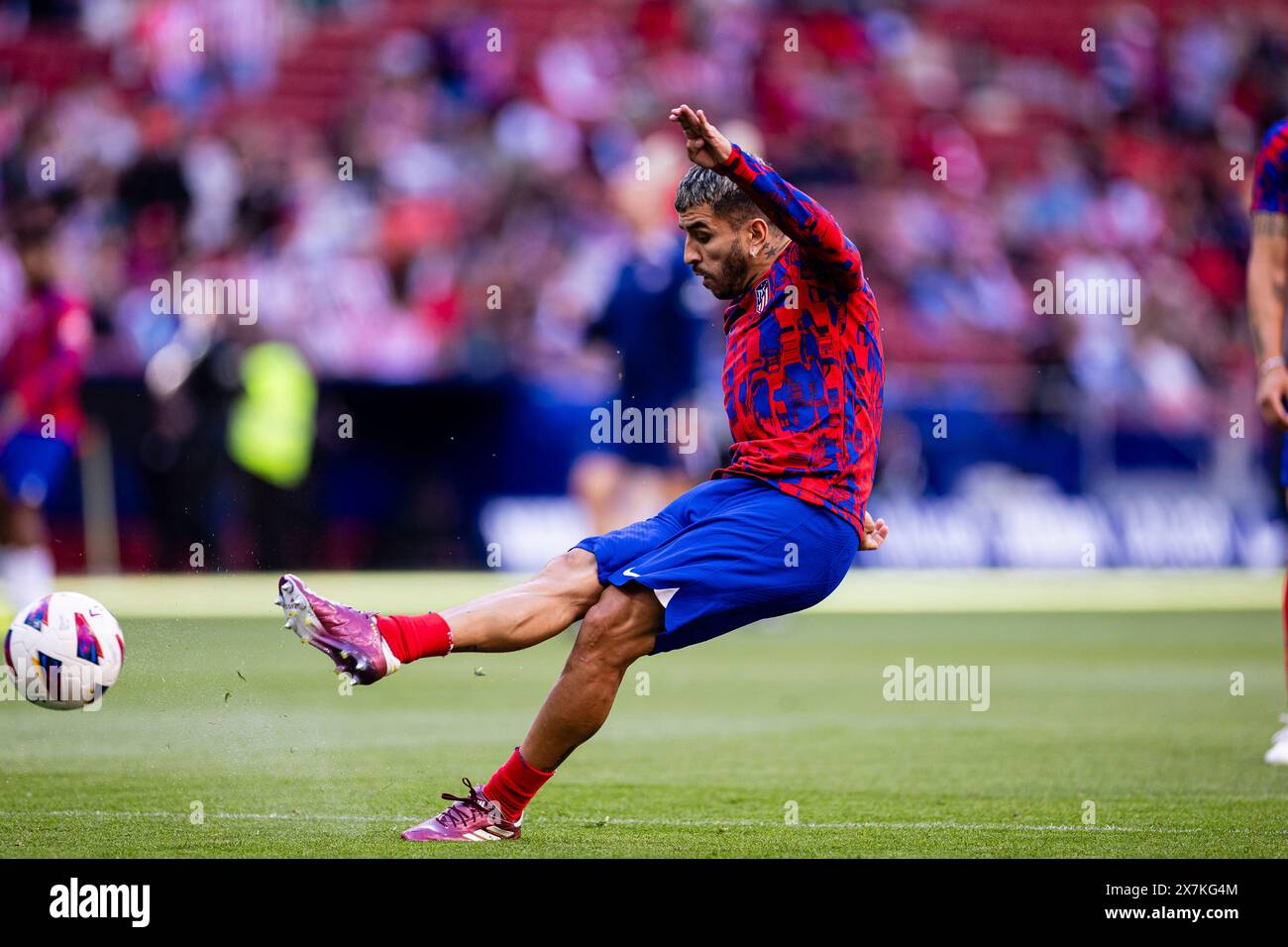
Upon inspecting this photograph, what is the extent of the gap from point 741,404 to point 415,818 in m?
1.64

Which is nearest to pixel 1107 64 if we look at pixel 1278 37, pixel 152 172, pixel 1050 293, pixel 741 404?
pixel 1278 37

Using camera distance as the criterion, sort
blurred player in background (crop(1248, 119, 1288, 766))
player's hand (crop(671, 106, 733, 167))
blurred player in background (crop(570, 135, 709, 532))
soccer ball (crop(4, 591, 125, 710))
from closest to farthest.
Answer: player's hand (crop(671, 106, 733, 167))
soccer ball (crop(4, 591, 125, 710))
blurred player in background (crop(1248, 119, 1288, 766))
blurred player in background (crop(570, 135, 709, 532))

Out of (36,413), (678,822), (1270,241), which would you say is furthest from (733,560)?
(36,413)

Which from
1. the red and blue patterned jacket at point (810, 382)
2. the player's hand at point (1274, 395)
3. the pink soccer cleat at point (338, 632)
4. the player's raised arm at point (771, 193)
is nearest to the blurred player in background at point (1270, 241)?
the player's hand at point (1274, 395)

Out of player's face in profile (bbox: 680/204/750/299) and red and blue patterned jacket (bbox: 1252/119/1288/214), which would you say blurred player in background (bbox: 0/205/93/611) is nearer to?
Result: player's face in profile (bbox: 680/204/750/299)

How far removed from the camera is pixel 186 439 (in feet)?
51.1

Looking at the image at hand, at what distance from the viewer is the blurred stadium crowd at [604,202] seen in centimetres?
1597

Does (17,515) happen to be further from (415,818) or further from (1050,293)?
(1050,293)

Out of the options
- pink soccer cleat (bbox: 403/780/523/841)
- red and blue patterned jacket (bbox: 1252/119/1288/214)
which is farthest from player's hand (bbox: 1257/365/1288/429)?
pink soccer cleat (bbox: 403/780/523/841)

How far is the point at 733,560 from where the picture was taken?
5359 mm

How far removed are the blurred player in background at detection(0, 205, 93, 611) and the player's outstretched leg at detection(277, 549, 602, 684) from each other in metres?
7.41

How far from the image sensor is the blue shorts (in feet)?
17.5

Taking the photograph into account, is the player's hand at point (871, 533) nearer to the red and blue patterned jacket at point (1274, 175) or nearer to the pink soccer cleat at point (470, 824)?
the pink soccer cleat at point (470, 824)

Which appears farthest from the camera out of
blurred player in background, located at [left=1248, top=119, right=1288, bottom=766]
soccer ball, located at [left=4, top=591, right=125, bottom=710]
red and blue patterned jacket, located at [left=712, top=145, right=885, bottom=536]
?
blurred player in background, located at [left=1248, top=119, right=1288, bottom=766]
